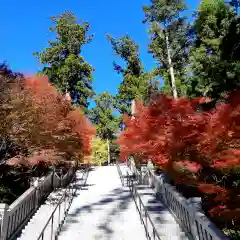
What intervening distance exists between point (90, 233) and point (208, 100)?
980 cm

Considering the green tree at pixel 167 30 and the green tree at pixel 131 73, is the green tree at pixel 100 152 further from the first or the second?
the green tree at pixel 167 30

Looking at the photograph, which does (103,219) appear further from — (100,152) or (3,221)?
(100,152)

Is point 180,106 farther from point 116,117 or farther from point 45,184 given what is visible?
point 116,117

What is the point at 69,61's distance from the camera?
37.2 m

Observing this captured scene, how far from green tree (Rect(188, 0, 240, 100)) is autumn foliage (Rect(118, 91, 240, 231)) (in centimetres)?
491

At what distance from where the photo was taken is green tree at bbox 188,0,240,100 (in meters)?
15.3

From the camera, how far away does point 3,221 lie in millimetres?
7430

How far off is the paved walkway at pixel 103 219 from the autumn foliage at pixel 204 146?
1.99 m

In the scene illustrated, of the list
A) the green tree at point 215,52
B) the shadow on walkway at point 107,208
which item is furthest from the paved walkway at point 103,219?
the green tree at point 215,52

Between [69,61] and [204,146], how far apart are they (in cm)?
3071

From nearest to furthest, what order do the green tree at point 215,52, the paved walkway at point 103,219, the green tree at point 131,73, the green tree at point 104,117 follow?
the paved walkway at point 103,219 → the green tree at point 215,52 → the green tree at point 131,73 → the green tree at point 104,117

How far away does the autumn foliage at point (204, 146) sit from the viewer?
292 inches

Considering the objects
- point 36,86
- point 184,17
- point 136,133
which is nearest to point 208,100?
point 136,133

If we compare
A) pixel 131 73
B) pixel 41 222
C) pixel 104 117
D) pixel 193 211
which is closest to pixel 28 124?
pixel 41 222
